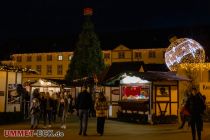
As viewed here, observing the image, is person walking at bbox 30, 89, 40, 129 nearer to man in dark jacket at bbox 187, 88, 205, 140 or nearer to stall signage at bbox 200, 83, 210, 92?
man in dark jacket at bbox 187, 88, 205, 140

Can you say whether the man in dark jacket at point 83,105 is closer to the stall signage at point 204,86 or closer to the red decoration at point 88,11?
the stall signage at point 204,86

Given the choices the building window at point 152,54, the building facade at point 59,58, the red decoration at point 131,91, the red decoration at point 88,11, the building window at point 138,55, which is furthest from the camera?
the building window at point 138,55

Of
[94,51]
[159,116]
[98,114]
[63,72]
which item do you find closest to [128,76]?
[159,116]

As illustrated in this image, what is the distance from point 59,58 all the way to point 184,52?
6647cm

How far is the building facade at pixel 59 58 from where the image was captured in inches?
3327

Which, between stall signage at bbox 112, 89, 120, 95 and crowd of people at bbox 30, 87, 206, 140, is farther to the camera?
stall signage at bbox 112, 89, 120, 95

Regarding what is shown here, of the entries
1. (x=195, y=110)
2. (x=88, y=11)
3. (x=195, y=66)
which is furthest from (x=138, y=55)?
(x=195, y=110)

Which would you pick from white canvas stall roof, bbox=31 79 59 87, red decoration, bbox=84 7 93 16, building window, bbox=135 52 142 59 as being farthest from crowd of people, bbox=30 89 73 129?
building window, bbox=135 52 142 59

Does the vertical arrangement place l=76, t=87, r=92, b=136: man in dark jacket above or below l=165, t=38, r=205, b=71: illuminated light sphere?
below

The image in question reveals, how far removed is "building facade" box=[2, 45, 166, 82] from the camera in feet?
277

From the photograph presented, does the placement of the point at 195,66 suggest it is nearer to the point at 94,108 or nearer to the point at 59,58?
the point at 94,108

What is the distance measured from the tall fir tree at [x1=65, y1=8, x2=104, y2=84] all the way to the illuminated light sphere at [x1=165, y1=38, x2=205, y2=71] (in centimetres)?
3596

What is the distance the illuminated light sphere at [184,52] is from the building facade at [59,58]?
2153 inches

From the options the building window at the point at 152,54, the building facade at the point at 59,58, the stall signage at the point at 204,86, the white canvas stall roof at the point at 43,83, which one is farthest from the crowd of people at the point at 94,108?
the building facade at the point at 59,58
